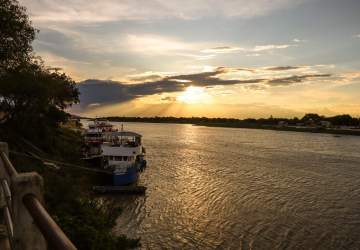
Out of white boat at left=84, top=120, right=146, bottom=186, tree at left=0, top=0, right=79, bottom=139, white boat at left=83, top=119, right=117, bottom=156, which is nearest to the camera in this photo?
tree at left=0, top=0, right=79, bottom=139

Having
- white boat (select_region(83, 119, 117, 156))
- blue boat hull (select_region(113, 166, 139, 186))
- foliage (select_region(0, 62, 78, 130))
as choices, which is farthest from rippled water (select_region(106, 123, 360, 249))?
foliage (select_region(0, 62, 78, 130))

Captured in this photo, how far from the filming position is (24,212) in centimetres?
351

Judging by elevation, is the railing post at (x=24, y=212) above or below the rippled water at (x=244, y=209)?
above

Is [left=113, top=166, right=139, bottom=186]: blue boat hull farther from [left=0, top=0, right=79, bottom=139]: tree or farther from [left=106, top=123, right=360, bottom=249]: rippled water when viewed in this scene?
[left=0, top=0, right=79, bottom=139]: tree

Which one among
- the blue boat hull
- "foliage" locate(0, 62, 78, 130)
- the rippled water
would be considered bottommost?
the rippled water

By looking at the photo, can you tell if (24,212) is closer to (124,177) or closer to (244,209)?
(244,209)

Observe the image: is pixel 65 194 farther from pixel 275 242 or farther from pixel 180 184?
pixel 180 184

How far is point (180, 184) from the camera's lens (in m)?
44.8

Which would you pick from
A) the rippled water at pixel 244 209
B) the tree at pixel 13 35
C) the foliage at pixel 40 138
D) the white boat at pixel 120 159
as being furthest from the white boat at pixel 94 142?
the tree at pixel 13 35

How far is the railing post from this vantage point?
3352 millimetres

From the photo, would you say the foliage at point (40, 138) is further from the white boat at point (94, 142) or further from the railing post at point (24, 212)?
the railing post at point (24, 212)

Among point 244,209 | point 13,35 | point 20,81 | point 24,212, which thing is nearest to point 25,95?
point 20,81

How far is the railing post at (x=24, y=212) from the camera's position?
3352 millimetres

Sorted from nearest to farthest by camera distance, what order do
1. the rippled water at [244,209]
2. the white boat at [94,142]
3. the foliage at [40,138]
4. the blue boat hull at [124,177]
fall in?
the foliage at [40,138] → the rippled water at [244,209] → the blue boat hull at [124,177] → the white boat at [94,142]
